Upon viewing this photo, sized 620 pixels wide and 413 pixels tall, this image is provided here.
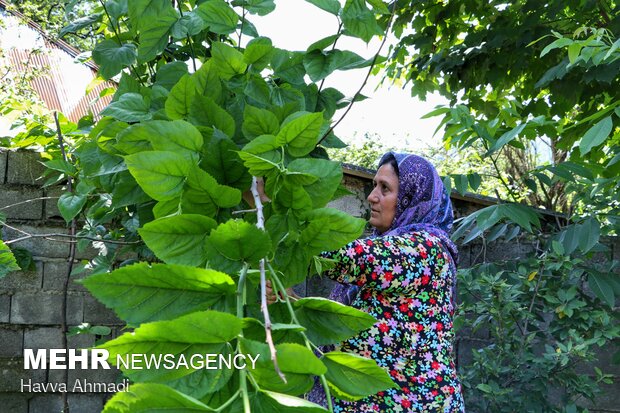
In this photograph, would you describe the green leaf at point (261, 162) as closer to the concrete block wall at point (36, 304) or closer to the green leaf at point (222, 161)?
the green leaf at point (222, 161)

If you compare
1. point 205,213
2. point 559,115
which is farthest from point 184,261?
point 559,115

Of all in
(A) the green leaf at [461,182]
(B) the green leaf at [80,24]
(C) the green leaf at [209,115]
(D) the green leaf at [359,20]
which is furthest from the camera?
(A) the green leaf at [461,182]

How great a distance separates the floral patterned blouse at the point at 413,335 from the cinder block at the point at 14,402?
1.73m

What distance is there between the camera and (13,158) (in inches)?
125

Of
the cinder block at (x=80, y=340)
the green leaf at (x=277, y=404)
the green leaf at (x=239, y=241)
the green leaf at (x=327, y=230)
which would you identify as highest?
the cinder block at (x=80, y=340)

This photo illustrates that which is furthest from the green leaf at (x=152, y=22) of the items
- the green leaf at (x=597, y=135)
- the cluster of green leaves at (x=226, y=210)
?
the green leaf at (x=597, y=135)

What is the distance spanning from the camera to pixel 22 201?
3174 millimetres

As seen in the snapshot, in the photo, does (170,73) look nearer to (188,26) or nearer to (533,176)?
(188,26)

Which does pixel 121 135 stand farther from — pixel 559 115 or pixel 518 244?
pixel 559 115

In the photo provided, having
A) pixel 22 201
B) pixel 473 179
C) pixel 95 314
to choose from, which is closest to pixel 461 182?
pixel 473 179

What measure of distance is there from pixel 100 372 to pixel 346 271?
6.11ft

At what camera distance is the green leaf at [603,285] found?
3.05m

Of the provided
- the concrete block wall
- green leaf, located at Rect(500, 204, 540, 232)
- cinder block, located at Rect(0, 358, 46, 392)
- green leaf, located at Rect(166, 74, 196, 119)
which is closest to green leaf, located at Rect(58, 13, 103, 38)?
green leaf, located at Rect(166, 74, 196, 119)

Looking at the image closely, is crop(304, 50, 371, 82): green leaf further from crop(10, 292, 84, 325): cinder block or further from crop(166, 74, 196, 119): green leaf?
crop(10, 292, 84, 325): cinder block
